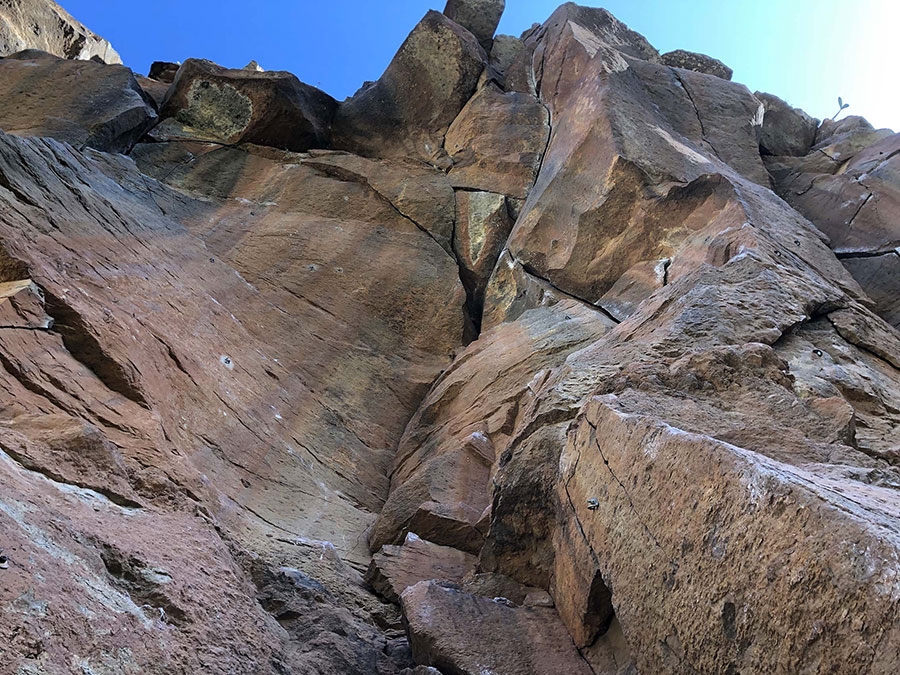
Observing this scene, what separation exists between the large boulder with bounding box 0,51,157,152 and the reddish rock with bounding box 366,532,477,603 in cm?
787

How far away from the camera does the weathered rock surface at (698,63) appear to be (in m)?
14.1

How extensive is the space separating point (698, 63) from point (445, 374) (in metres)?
9.28

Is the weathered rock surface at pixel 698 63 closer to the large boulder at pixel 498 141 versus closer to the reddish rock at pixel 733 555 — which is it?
the large boulder at pixel 498 141

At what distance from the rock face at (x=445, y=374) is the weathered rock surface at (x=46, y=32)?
307cm

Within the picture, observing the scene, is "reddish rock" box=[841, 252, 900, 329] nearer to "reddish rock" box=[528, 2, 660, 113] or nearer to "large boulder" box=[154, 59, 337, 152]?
"reddish rock" box=[528, 2, 660, 113]

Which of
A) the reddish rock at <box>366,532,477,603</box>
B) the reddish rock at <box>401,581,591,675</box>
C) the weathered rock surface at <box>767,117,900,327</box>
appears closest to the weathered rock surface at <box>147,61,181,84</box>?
the weathered rock surface at <box>767,117,900,327</box>

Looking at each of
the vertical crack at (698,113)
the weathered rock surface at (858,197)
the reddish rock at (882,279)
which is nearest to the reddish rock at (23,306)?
the weathered rock surface at (858,197)

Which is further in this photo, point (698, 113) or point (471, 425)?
point (698, 113)

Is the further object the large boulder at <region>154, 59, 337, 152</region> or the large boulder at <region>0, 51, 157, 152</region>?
the large boulder at <region>154, 59, 337, 152</region>

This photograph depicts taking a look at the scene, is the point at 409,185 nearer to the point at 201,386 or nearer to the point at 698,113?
the point at 698,113

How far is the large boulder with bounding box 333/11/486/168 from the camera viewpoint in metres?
13.0

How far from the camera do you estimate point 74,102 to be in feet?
36.1

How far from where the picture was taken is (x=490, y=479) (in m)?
6.12

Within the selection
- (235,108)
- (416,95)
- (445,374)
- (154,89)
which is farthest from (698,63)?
(154,89)
